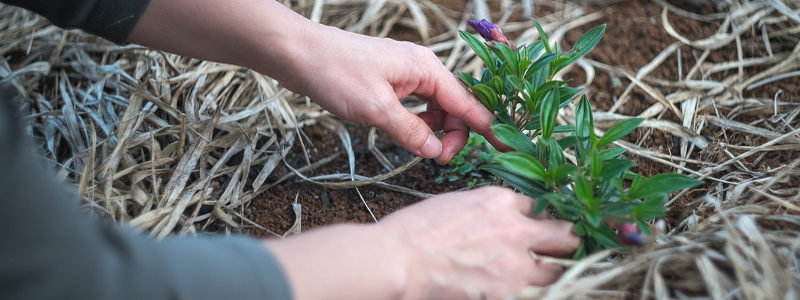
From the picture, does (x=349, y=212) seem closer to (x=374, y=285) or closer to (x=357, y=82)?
(x=357, y=82)

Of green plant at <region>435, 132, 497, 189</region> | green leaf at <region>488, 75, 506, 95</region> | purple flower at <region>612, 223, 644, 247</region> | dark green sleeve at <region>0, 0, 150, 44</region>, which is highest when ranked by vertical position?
green leaf at <region>488, 75, 506, 95</region>

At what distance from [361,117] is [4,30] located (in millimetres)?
1591

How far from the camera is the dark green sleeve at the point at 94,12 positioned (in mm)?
1506

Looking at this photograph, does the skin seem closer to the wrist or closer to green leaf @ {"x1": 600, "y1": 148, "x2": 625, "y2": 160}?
the wrist

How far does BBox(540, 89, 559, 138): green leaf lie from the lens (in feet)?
4.59

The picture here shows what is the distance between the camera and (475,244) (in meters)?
1.18

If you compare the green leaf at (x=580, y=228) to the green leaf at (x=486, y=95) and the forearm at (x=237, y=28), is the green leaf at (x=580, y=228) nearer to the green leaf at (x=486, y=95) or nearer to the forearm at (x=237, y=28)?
the green leaf at (x=486, y=95)

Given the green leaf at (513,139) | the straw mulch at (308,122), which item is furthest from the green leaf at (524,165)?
the straw mulch at (308,122)

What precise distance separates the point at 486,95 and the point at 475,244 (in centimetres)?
48

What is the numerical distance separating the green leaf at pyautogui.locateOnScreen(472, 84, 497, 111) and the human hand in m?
0.34

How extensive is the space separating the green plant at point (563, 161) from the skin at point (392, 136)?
0.05m

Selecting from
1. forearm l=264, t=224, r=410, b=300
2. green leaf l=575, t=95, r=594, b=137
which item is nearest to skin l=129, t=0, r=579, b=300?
forearm l=264, t=224, r=410, b=300

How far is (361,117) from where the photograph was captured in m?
1.53

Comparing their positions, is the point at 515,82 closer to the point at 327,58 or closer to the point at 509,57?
the point at 509,57
